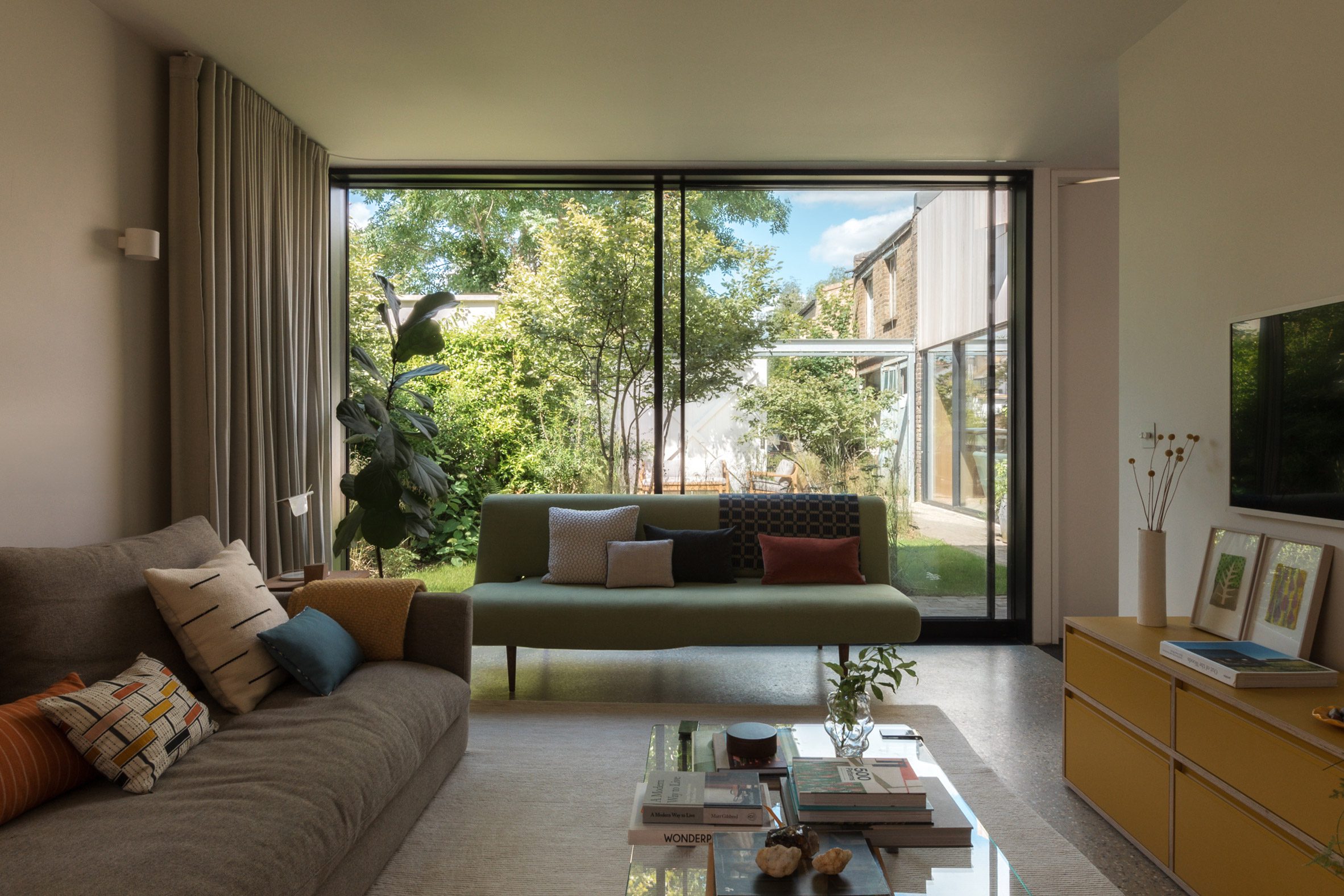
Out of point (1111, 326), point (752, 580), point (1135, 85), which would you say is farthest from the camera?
point (1111, 326)

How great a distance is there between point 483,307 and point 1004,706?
361 cm

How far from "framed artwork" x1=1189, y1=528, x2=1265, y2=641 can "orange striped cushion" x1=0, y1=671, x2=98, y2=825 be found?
3.10 meters

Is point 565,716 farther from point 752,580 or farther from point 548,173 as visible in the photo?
point 548,173

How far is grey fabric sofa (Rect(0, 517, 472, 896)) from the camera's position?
5.24ft

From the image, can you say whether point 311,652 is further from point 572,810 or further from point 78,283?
point 78,283

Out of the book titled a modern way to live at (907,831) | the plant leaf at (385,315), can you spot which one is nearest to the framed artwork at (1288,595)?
the book titled a modern way to live at (907,831)

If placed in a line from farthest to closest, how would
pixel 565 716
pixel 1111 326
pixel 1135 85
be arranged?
pixel 1111 326, pixel 565 716, pixel 1135 85

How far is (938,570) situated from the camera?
5.18 m

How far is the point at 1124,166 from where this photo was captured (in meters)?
3.46

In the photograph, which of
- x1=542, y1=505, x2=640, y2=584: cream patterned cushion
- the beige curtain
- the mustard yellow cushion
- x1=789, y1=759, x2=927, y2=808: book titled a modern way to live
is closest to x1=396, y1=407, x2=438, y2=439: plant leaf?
the beige curtain

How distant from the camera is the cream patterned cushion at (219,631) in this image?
2.45 metres

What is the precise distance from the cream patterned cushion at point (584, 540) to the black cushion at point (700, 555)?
189 mm

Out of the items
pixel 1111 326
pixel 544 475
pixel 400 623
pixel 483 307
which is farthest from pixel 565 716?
pixel 1111 326

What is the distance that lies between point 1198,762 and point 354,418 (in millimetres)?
3718
